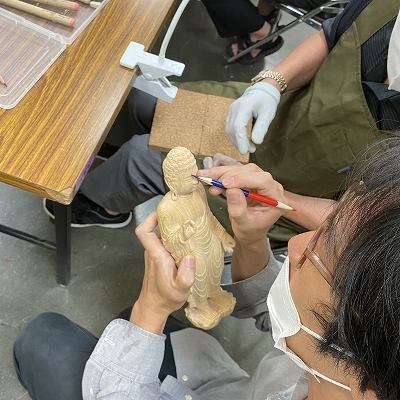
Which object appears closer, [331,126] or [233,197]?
[233,197]

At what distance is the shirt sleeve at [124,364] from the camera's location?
0.98 meters

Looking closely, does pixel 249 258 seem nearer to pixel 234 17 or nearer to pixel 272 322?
pixel 272 322

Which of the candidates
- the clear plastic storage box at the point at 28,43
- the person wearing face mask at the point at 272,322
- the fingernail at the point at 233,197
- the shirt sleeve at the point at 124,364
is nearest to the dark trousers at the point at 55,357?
the person wearing face mask at the point at 272,322

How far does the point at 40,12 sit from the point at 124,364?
0.97 m

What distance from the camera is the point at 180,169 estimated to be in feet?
3.16

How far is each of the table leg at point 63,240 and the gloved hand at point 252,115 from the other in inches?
22.9

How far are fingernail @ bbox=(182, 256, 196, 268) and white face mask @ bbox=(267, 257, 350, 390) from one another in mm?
196

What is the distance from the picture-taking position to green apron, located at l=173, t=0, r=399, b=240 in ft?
3.93

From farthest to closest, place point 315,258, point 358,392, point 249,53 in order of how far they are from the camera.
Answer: point 249,53, point 315,258, point 358,392

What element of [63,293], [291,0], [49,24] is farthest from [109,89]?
[291,0]

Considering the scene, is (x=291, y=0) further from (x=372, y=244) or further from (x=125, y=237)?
(x=372, y=244)

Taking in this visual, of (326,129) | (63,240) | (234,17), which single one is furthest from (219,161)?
A: (234,17)

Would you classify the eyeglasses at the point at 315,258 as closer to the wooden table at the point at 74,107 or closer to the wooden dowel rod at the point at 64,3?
the wooden table at the point at 74,107

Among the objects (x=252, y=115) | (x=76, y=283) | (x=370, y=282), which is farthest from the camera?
(x=76, y=283)
